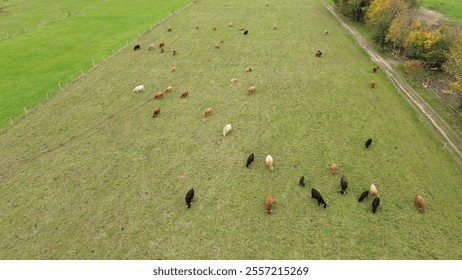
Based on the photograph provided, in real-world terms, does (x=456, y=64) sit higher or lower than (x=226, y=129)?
higher

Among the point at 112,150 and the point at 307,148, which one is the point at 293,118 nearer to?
the point at 307,148

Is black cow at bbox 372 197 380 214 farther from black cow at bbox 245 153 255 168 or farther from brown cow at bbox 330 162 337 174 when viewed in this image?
black cow at bbox 245 153 255 168

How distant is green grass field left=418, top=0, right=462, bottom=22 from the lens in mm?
75512

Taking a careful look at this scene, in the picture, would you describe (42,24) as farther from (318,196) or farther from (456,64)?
(456,64)

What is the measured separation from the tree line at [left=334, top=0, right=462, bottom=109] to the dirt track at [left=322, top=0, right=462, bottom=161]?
2.70m

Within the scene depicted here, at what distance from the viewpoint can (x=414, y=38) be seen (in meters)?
55.5

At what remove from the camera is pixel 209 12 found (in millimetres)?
91875

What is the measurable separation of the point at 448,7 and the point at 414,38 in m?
37.9

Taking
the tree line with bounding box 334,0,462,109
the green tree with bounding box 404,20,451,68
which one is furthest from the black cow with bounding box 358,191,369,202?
the green tree with bounding box 404,20,451,68

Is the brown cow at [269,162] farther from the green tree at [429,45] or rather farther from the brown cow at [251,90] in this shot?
the green tree at [429,45]

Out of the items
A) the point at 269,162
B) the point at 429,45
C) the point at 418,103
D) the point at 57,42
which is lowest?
the point at 418,103

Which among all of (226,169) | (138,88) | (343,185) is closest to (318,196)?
(343,185)

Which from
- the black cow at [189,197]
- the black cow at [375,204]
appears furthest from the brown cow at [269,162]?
the black cow at [375,204]

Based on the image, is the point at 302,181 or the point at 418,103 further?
the point at 418,103
